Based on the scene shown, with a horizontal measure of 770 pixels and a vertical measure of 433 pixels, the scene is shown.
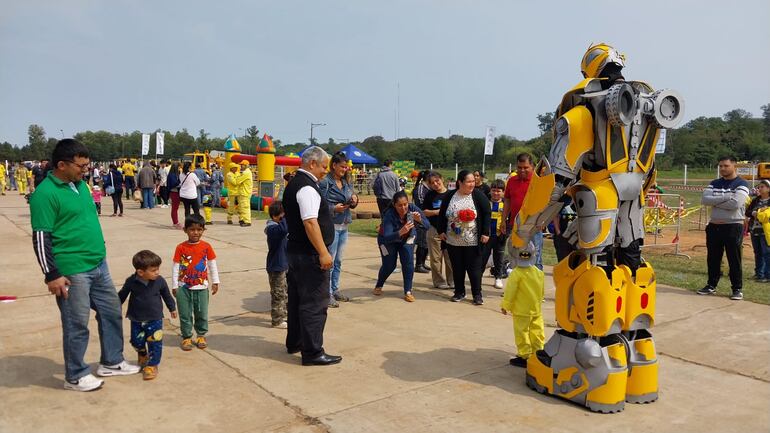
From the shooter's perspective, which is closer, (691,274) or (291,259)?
(291,259)

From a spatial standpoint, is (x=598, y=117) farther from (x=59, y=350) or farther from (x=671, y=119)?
(x=59, y=350)

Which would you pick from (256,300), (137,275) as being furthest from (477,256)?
(137,275)

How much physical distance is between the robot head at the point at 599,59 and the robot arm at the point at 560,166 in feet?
1.44

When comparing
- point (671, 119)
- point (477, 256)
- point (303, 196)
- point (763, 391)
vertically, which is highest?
point (671, 119)

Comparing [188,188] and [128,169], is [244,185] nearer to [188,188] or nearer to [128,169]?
[188,188]

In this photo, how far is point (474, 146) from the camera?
7425 cm

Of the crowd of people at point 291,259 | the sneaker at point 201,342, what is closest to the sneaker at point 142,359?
the crowd of people at point 291,259

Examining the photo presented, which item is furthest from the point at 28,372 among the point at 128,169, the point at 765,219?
the point at 128,169

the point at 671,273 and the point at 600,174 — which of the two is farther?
the point at 671,273

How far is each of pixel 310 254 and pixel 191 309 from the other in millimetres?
1341

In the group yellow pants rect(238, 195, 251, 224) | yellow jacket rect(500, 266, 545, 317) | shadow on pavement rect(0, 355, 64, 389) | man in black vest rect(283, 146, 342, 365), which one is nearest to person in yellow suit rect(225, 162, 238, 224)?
yellow pants rect(238, 195, 251, 224)

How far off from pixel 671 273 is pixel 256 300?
21.5 feet

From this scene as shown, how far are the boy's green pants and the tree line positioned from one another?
29898 mm

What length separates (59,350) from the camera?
16.5ft
